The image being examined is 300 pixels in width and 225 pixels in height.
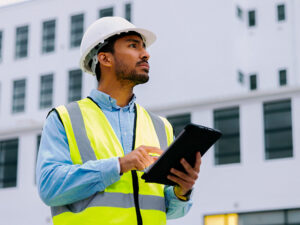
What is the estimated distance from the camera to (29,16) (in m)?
44.4

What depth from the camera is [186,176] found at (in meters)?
3.83

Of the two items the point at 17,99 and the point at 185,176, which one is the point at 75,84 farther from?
the point at 185,176

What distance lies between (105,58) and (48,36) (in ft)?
132

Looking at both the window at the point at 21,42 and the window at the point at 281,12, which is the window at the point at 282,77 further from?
the window at the point at 21,42

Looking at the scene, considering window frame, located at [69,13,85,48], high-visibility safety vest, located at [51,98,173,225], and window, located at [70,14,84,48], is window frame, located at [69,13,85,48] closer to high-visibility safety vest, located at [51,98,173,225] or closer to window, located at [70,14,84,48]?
window, located at [70,14,84,48]

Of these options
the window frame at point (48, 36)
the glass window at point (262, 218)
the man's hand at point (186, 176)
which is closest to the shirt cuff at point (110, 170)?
the man's hand at point (186, 176)

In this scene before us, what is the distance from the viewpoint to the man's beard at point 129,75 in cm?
423

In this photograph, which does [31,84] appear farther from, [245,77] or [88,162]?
[88,162]

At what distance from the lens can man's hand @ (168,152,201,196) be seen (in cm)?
375

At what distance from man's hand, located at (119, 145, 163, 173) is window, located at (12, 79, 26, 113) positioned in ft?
131

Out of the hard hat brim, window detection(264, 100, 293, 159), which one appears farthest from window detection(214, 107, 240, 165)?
the hard hat brim

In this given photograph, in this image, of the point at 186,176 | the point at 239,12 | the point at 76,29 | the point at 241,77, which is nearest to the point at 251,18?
the point at 239,12

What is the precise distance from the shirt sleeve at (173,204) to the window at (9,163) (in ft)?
101

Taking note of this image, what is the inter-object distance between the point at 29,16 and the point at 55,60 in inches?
140
